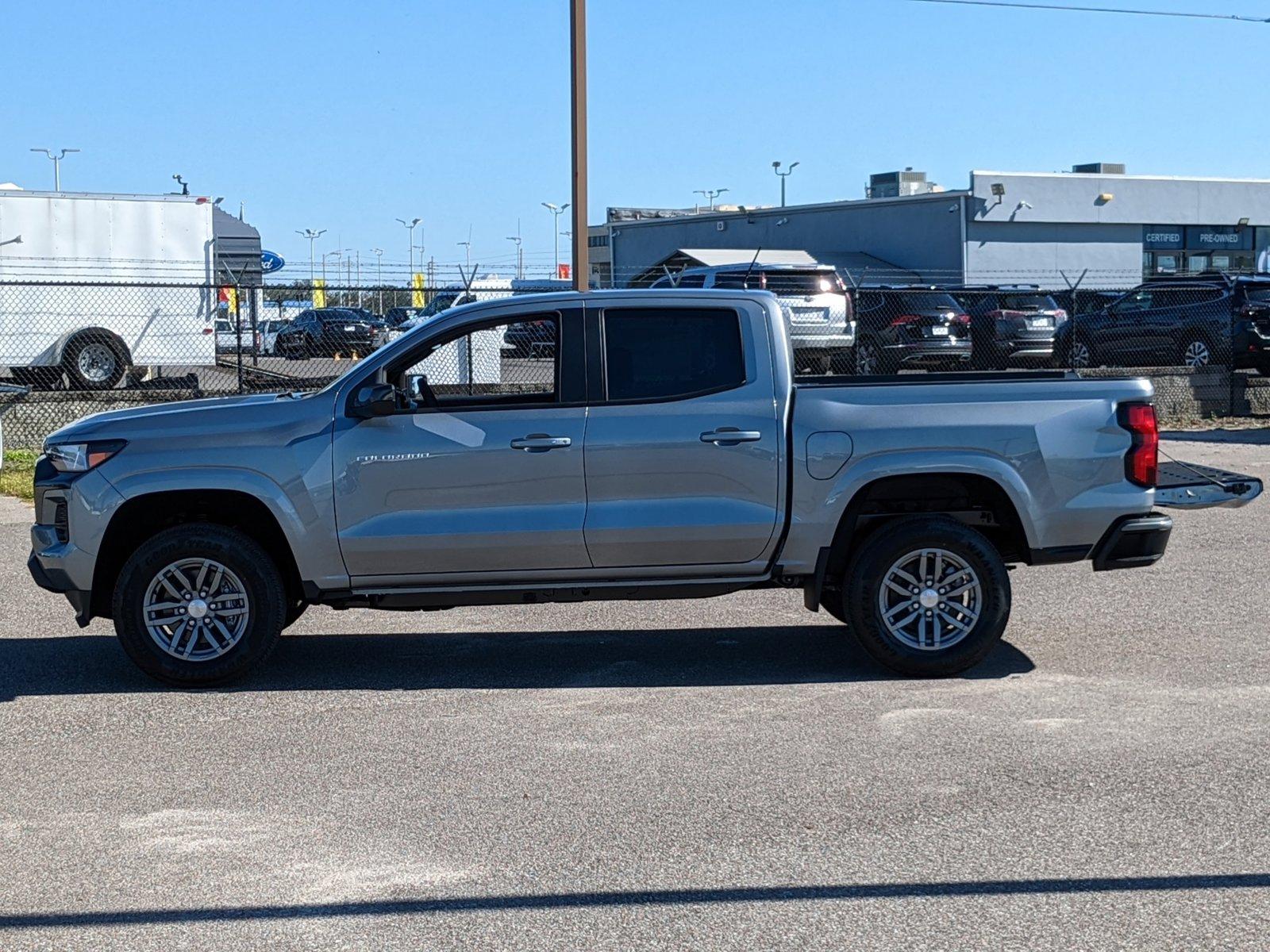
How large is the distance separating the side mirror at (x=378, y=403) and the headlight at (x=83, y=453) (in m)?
1.18

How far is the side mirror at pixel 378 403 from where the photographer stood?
7.65 m

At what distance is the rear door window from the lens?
25.8 feet

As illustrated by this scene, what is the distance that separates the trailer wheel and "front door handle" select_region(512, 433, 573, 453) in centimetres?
1599

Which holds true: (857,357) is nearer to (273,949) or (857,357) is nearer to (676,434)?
(676,434)

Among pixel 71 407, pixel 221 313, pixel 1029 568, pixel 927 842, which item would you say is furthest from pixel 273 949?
pixel 221 313

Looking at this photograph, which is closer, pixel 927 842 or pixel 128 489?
pixel 927 842

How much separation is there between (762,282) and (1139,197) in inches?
1265

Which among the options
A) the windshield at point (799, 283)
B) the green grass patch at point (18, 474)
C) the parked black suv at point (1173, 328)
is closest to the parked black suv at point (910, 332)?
the windshield at point (799, 283)

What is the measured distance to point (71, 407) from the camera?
756 inches

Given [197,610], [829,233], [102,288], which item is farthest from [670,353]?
[829,233]

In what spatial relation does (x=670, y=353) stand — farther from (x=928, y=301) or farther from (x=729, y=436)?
(x=928, y=301)

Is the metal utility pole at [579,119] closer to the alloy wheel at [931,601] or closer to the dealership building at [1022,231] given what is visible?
the alloy wheel at [931,601]

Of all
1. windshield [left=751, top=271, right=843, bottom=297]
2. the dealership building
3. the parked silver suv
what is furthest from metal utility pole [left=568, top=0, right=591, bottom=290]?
the dealership building

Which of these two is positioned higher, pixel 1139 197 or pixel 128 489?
pixel 1139 197
